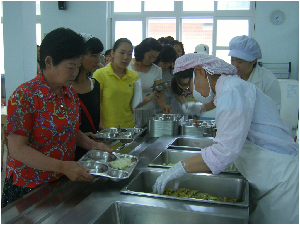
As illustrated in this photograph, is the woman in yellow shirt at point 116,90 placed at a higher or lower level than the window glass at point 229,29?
lower

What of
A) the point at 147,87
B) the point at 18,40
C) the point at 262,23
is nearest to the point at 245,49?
the point at 147,87

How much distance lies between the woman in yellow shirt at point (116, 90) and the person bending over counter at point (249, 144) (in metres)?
1.07

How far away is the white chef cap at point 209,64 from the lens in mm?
1116

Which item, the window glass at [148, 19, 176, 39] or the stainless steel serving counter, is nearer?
the stainless steel serving counter

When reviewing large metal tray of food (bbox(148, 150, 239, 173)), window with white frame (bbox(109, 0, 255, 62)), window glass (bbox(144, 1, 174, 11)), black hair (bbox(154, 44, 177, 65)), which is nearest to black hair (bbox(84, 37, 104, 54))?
large metal tray of food (bbox(148, 150, 239, 173))

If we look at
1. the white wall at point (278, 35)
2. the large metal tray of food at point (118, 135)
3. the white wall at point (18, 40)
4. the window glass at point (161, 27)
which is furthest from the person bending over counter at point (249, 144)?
the window glass at point (161, 27)

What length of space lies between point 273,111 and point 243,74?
1108 mm

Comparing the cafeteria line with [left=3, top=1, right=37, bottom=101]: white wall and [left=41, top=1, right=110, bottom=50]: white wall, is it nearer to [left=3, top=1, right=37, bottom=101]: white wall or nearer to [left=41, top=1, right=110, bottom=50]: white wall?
[left=3, top=1, right=37, bottom=101]: white wall

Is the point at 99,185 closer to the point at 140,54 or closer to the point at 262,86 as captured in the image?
the point at 262,86

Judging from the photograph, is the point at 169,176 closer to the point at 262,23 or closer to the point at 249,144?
the point at 249,144

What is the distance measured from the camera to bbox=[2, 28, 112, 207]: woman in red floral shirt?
1081mm

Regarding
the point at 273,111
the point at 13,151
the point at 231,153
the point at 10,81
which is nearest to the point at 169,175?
the point at 231,153

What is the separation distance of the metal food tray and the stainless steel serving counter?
0.06 meters

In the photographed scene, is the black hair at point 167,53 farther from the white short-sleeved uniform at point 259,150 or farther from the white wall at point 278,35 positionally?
the white wall at point 278,35
